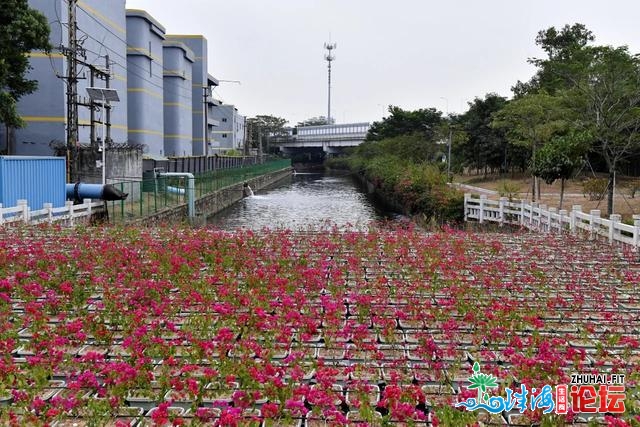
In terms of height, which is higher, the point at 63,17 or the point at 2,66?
the point at 63,17

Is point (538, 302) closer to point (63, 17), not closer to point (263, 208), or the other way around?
point (63, 17)

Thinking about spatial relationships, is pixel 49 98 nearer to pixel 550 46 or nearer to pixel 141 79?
pixel 141 79

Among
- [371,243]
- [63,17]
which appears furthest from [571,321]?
[63,17]

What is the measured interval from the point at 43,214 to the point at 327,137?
265 ft

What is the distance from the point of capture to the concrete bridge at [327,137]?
9125 cm

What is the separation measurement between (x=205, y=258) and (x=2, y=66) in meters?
14.6

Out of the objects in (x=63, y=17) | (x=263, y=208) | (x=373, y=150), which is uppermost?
(x=63, y=17)

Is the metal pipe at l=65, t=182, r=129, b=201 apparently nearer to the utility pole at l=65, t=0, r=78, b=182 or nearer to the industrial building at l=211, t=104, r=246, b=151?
the utility pole at l=65, t=0, r=78, b=182

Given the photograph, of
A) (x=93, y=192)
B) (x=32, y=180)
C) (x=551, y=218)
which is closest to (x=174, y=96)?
(x=93, y=192)

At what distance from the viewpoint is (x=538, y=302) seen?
8.45 m

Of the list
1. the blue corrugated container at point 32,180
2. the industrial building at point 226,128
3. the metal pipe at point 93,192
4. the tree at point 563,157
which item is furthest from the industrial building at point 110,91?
the industrial building at point 226,128

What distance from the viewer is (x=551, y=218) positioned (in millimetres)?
18656

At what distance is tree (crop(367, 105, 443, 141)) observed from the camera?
6569cm

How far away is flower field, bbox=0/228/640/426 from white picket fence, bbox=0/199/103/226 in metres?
3.04
